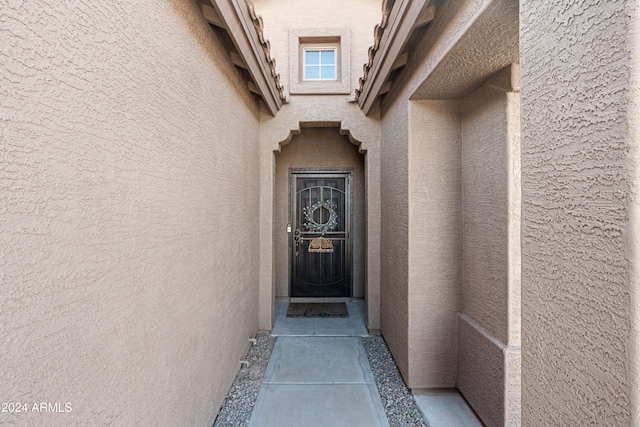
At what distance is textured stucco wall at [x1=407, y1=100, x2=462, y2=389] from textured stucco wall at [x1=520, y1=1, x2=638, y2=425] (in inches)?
52.7

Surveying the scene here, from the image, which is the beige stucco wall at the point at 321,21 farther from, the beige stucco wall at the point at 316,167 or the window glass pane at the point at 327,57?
the beige stucco wall at the point at 316,167

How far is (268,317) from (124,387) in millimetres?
2562

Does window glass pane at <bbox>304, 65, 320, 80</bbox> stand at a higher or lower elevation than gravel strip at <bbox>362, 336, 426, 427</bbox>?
higher

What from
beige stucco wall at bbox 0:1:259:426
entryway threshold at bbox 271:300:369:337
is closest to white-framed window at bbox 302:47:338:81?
beige stucco wall at bbox 0:1:259:426

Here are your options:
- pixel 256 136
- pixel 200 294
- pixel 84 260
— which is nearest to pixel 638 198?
pixel 84 260

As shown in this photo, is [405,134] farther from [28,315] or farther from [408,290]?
[28,315]

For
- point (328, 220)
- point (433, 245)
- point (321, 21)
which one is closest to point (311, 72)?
point (321, 21)

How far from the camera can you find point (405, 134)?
2508mm

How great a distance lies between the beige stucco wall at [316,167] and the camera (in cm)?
444

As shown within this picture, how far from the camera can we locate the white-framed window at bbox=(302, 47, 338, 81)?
12.6 feet

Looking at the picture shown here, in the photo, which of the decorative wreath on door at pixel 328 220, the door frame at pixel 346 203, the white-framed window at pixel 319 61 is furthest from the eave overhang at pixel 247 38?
the decorative wreath on door at pixel 328 220

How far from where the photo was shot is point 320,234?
4543mm

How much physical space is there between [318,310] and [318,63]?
3.38 meters

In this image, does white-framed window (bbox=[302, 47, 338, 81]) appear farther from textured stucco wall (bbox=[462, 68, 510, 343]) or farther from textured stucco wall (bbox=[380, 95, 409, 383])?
textured stucco wall (bbox=[462, 68, 510, 343])
